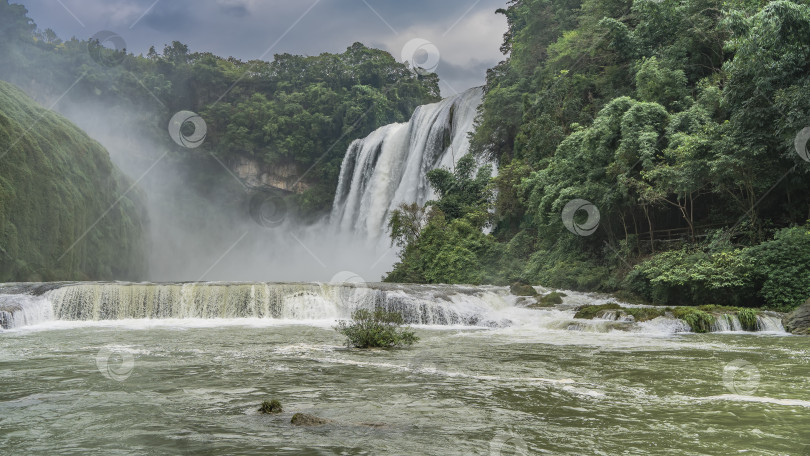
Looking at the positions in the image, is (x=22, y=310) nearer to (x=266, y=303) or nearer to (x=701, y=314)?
(x=266, y=303)

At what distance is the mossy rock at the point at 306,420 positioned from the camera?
4.84 m

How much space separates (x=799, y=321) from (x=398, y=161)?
2826 centimetres

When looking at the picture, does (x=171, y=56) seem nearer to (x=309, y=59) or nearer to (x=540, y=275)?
(x=309, y=59)

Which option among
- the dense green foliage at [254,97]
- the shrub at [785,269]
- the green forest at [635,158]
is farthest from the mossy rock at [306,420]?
the dense green foliage at [254,97]

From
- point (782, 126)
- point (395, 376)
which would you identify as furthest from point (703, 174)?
point (395, 376)

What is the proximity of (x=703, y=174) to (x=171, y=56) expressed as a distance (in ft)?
167

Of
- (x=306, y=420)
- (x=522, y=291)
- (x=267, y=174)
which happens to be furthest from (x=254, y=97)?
(x=306, y=420)

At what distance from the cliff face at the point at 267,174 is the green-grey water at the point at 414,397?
44.0m

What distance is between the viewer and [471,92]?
3516 centimetres

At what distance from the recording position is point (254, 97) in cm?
5588

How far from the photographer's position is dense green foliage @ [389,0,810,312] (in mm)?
14828

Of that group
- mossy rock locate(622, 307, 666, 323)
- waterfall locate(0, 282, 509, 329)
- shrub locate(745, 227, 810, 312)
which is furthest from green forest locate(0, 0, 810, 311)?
waterfall locate(0, 282, 509, 329)

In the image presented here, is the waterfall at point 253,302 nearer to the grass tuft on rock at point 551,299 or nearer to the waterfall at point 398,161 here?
the grass tuft on rock at point 551,299

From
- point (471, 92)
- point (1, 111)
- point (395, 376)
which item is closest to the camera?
point (395, 376)
